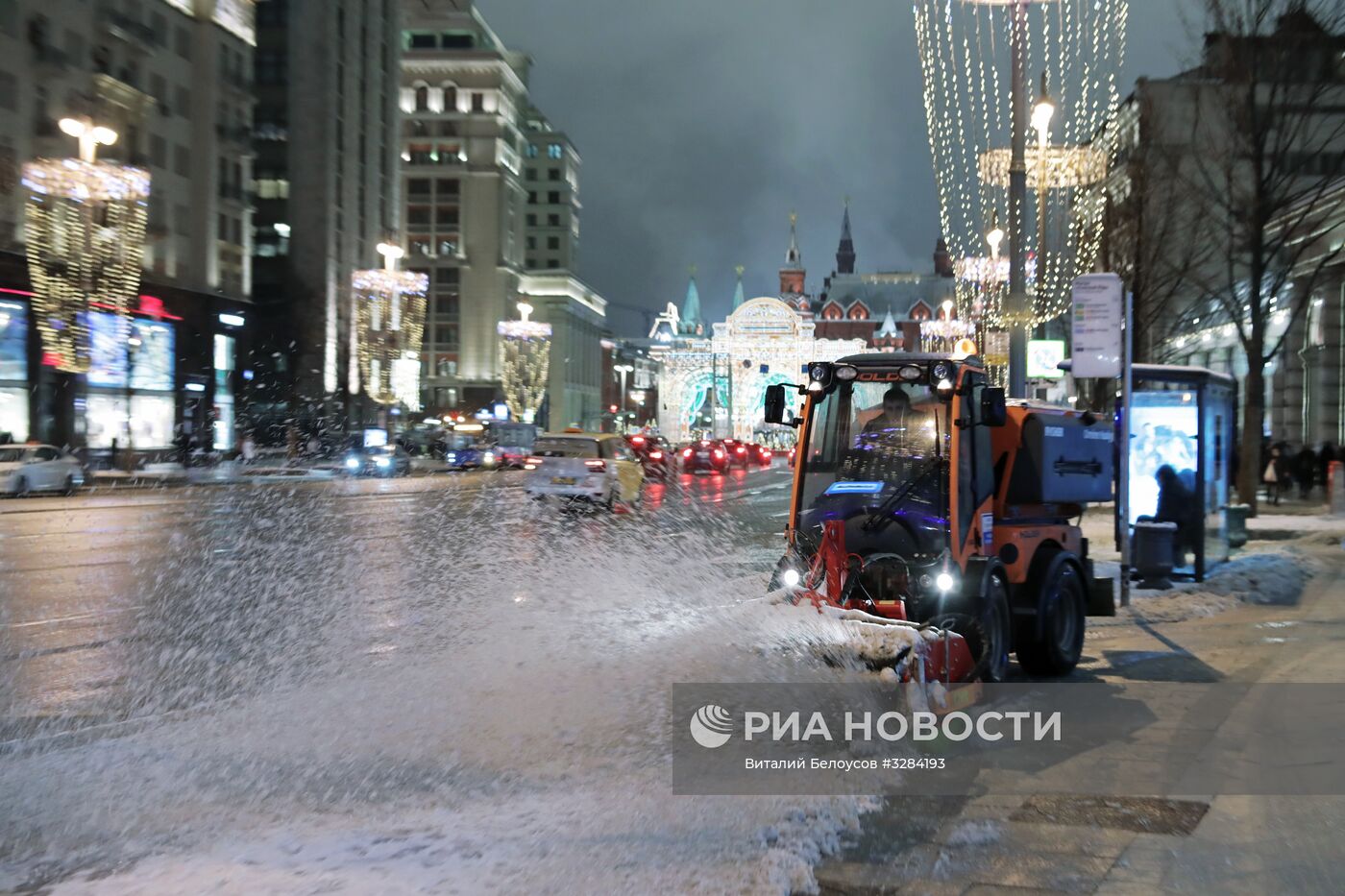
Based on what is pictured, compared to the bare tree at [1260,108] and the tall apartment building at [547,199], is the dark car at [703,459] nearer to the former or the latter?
the bare tree at [1260,108]

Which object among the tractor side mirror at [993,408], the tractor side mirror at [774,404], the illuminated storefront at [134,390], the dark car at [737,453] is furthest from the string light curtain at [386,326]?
the tractor side mirror at [993,408]

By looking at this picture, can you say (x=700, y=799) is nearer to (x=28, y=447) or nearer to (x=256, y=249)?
(x=28, y=447)

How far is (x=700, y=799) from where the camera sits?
611cm

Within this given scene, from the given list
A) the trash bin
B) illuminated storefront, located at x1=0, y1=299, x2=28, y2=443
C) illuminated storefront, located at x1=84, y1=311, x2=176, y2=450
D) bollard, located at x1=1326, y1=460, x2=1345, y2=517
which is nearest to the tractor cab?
the trash bin

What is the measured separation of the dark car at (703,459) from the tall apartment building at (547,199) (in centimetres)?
7952

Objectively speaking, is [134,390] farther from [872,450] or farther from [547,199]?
[547,199]

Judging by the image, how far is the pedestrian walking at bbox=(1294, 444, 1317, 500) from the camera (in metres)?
34.4

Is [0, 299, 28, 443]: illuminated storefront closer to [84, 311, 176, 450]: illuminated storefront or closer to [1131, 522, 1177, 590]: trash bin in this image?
[84, 311, 176, 450]: illuminated storefront

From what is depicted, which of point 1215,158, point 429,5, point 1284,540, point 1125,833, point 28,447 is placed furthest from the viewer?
point 429,5

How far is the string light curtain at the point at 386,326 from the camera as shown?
2702 inches

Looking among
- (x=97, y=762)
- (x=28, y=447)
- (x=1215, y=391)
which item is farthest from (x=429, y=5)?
(x=97, y=762)

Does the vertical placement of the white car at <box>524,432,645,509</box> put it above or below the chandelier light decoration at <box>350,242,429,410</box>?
below

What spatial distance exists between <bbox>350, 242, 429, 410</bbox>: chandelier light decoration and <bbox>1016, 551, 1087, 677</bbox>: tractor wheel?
194 feet

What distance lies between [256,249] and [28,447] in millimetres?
49211
